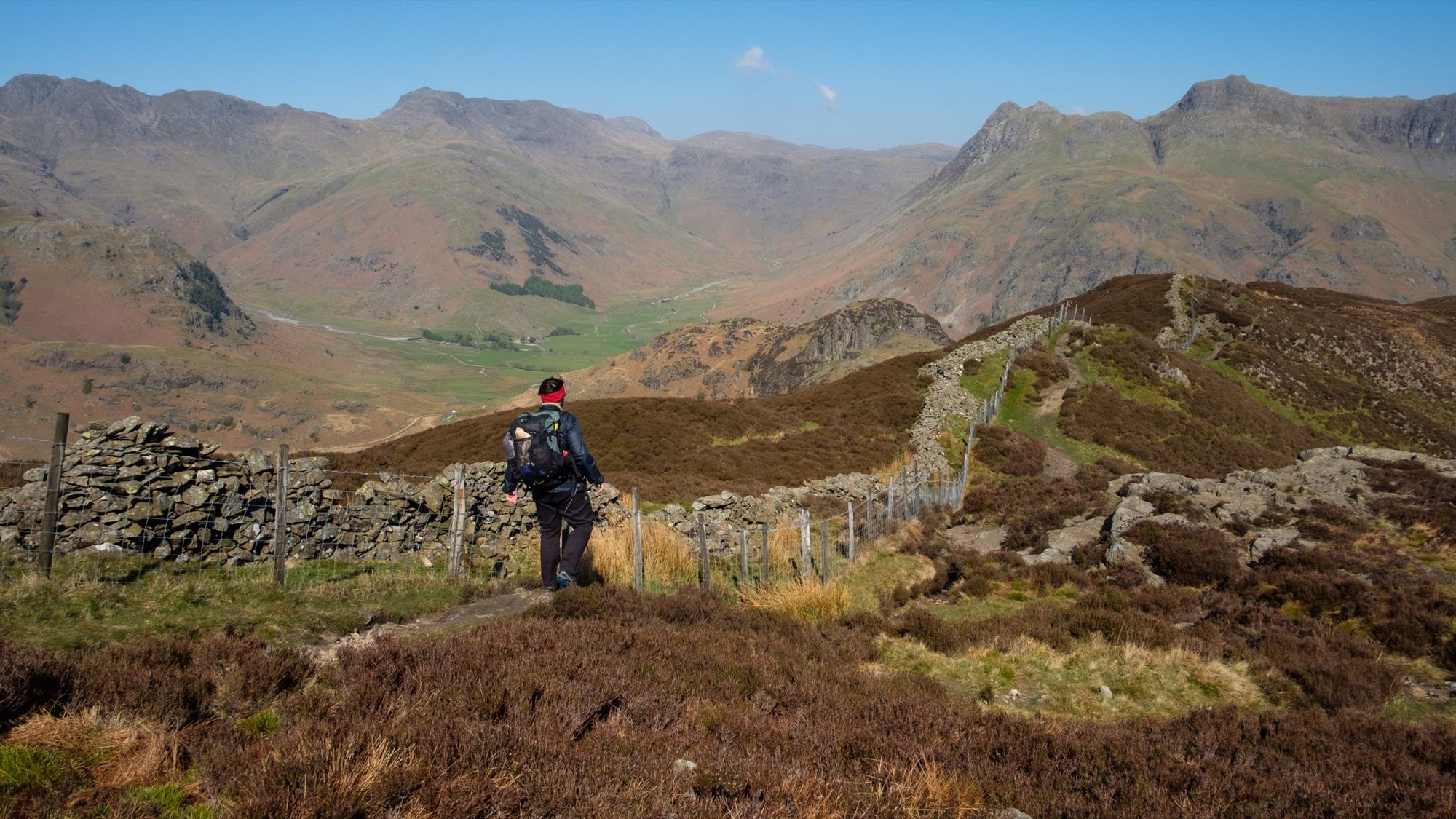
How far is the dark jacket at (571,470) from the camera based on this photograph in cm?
929

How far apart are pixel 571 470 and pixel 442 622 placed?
2495 mm

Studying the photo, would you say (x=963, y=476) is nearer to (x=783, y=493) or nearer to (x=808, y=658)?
(x=783, y=493)

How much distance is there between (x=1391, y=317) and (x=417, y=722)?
78.8 meters

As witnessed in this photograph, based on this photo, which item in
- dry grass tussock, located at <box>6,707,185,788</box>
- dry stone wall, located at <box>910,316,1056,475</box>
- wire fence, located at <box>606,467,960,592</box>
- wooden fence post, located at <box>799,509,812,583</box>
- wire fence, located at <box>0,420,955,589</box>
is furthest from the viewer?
dry stone wall, located at <box>910,316,1056,475</box>

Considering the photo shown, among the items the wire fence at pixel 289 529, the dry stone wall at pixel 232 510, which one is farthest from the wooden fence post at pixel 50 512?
the dry stone wall at pixel 232 510

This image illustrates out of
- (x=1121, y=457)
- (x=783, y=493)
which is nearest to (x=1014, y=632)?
(x=783, y=493)

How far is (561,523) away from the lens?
9953 mm

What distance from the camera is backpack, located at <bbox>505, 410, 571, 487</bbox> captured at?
911 centimetres

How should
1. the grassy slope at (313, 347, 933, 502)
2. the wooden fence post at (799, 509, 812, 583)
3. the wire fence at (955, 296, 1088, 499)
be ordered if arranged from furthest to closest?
the wire fence at (955, 296, 1088, 499) → the grassy slope at (313, 347, 933, 502) → the wooden fence post at (799, 509, 812, 583)

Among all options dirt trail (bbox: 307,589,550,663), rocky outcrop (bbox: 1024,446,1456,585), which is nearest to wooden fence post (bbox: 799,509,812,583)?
dirt trail (bbox: 307,589,550,663)

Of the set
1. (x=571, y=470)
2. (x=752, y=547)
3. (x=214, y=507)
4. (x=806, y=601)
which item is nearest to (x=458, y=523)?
(x=571, y=470)

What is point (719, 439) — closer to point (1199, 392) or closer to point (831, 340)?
point (1199, 392)

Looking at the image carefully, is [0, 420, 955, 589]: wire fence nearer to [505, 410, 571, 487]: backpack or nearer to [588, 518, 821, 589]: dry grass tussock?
[588, 518, 821, 589]: dry grass tussock

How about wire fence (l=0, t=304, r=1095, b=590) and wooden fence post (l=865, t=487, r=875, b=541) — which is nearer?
wire fence (l=0, t=304, r=1095, b=590)
